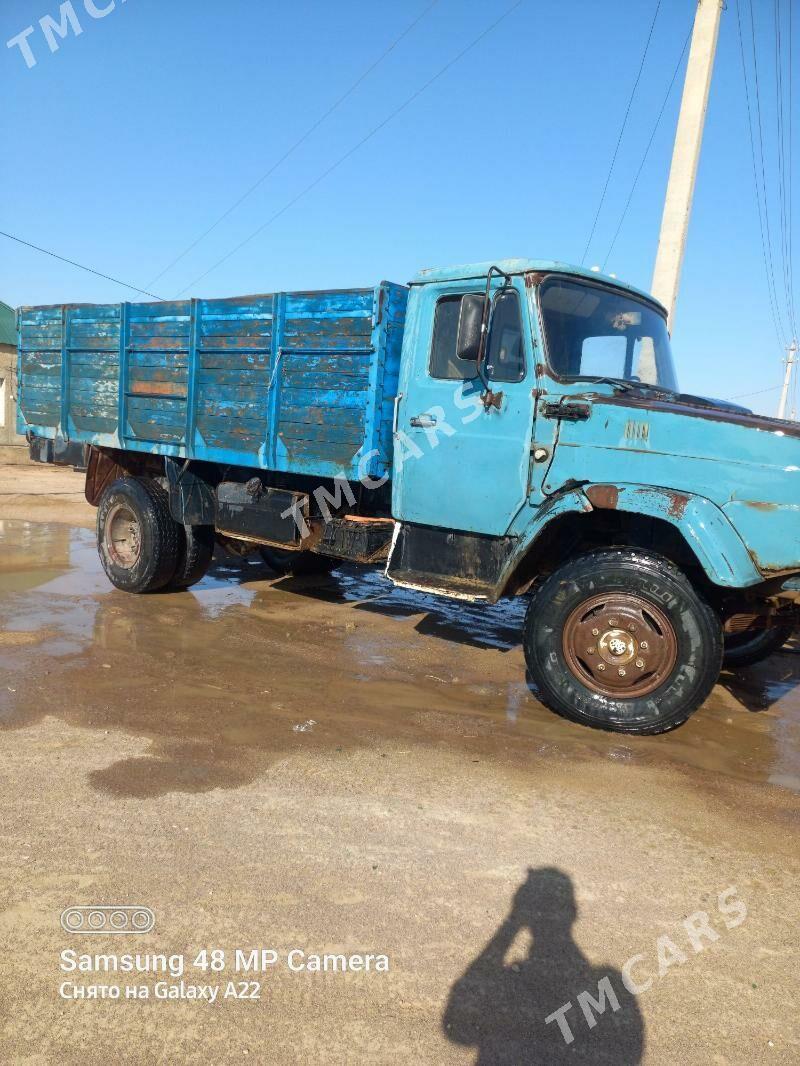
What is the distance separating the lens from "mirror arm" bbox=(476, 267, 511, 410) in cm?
441

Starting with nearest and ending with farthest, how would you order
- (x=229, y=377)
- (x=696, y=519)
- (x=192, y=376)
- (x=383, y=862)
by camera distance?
(x=383, y=862), (x=696, y=519), (x=229, y=377), (x=192, y=376)

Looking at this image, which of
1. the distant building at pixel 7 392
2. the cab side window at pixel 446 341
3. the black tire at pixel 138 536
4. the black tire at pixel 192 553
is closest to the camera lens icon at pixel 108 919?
the cab side window at pixel 446 341

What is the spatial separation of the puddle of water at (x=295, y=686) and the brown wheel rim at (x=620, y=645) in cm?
33

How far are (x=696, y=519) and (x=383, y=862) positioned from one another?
2.30 meters

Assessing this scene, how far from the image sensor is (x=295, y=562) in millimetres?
8094

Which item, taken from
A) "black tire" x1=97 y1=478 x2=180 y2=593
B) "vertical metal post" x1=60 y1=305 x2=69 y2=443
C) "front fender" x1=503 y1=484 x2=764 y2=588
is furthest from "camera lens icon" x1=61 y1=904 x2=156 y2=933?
"vertical metal post" x1=60 y1=305 x2=69 y2=443

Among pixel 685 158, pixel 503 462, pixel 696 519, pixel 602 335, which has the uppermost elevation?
pixel 685 158

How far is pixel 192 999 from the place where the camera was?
2.20m

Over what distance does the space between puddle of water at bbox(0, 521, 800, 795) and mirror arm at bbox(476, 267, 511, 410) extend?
1836mm

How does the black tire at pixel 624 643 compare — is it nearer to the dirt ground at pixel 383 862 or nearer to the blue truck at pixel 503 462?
A: the blue truck at pixel 503 462

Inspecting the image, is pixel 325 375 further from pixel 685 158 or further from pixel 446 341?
pixel 685 158

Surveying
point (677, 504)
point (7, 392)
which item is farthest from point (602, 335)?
point (7, 392)

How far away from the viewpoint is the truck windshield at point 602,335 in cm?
463

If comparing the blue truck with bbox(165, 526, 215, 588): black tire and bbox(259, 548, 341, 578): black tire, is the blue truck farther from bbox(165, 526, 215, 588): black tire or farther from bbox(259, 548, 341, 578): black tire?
bbox(259, 548, 341, 578): black tire
